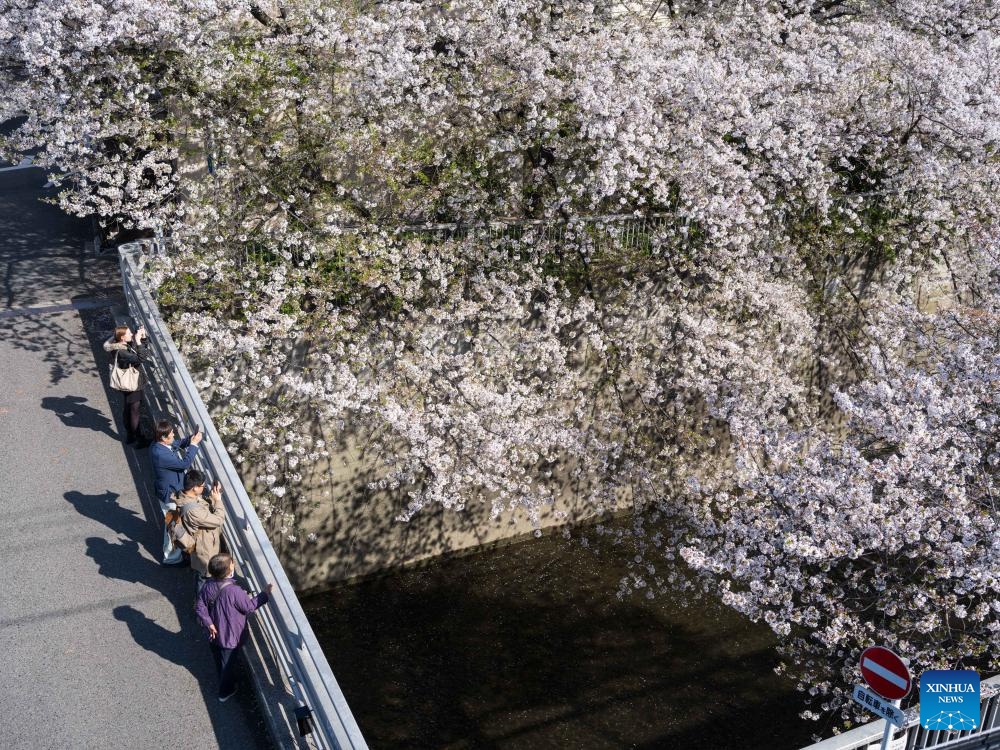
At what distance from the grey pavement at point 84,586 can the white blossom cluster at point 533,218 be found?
1.70m

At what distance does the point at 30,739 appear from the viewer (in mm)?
5250

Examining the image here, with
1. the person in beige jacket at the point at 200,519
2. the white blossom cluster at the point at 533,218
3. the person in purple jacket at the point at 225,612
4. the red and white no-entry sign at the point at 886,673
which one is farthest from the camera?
the white blossom cluster at the point at 533,218

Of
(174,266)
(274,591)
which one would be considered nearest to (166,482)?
(274,591)

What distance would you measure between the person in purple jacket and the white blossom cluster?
4933mm

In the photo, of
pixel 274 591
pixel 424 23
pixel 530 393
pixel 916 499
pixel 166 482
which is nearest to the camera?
pixel 274 591

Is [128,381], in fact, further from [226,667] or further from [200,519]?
[226,667]

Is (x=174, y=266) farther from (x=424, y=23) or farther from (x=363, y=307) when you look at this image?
(x=424, y=23)

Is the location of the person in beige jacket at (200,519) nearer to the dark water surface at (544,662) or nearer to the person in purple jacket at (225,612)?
the person in purple jacket at (225,612)

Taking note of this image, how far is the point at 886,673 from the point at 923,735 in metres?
1.22

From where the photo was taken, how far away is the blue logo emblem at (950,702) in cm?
537

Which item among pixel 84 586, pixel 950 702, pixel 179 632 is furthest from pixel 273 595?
pixel 950 702

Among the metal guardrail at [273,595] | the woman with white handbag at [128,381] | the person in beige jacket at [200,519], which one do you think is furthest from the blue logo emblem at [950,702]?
the woman with white handbag at [128,381]

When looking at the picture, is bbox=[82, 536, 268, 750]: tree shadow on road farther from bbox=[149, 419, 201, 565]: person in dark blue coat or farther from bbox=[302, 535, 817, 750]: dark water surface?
bbox=[302, 535, 817, 750]: dark water surface

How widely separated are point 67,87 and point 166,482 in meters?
6.12
